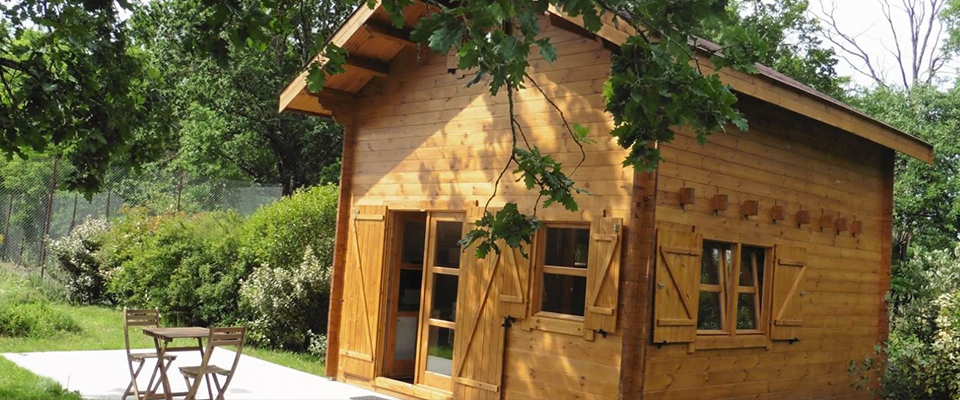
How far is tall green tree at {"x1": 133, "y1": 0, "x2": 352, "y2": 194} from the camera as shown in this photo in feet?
66.2

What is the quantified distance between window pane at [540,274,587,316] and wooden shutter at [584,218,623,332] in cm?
21

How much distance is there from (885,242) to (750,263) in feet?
9.88

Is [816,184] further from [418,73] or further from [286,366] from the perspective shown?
[286,366]

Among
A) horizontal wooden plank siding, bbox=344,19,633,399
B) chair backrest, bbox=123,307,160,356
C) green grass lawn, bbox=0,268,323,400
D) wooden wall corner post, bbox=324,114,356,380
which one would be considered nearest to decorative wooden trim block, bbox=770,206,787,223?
horizontal wooden plank siding, bbox=344,19,633,399

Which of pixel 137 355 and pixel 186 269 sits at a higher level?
pixel 186 269

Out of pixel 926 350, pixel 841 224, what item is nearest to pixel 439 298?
pixel 841 224

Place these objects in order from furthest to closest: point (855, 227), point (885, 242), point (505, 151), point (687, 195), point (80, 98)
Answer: point (885, 242), point (855, 227), point (505, 151), point (687, 195), point (80, 98)

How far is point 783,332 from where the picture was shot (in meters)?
8.77

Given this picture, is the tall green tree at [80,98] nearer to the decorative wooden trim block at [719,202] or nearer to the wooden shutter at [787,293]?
the decorative wooden trim block at [719,202]

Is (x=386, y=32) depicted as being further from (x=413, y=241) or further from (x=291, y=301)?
(x=291, y=301)

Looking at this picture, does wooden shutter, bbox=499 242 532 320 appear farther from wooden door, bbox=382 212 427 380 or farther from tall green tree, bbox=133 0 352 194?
tall green tree, bbox=133 0 352 194

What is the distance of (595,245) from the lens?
7.40m

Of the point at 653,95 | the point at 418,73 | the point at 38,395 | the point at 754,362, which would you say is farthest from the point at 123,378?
the point at 653,95

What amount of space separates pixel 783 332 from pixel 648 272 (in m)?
2.35
